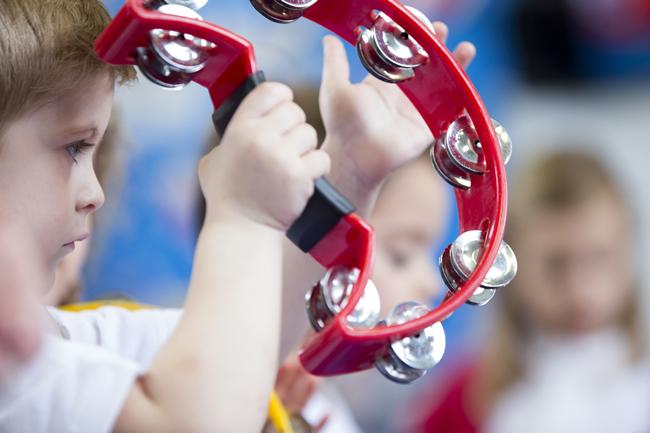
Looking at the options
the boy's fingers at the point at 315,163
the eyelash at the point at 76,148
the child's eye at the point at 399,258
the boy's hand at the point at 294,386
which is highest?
the boy's fingers at the point at 315,163

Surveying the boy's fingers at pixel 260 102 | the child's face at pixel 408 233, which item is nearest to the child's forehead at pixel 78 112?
the boy's fingers at pixel 260 102

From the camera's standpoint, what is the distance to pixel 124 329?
95 centimetres

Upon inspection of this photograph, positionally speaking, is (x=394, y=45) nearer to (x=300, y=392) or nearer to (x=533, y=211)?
(x=300, y=392)

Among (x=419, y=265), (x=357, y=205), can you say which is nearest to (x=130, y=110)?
(x=419, y=265)

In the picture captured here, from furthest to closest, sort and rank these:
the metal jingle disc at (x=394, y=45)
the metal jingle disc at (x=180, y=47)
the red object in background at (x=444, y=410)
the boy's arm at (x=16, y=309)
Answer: the red object in background at (x=444, y=410)
the metal jingle disc at (x=394, y=45)
the metal jingle disc at (x=180, y=47)
the boy's arm at (x=16, y=309)

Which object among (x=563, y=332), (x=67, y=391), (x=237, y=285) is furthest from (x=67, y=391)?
(x=563, y=332)

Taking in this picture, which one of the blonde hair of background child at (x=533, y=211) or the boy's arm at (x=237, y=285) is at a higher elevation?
the boy's arm at (x=237, y=285)

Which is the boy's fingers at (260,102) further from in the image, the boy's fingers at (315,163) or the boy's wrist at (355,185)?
the boy's wrist at (355,185)

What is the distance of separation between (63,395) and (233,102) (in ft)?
0.75

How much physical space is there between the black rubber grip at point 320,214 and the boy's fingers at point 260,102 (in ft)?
0.20

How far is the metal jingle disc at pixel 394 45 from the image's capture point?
75 centimetres

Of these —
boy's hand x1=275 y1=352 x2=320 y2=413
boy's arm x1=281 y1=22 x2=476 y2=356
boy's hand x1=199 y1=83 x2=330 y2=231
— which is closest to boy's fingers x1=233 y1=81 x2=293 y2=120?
boy's hand x1=199 y1=83 x2=330 y2=231

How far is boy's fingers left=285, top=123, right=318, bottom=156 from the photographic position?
69 centimetres

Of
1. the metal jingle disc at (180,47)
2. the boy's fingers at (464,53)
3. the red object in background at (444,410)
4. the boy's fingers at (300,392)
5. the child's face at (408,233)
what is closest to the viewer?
the metal jingle disc at (180,47)
